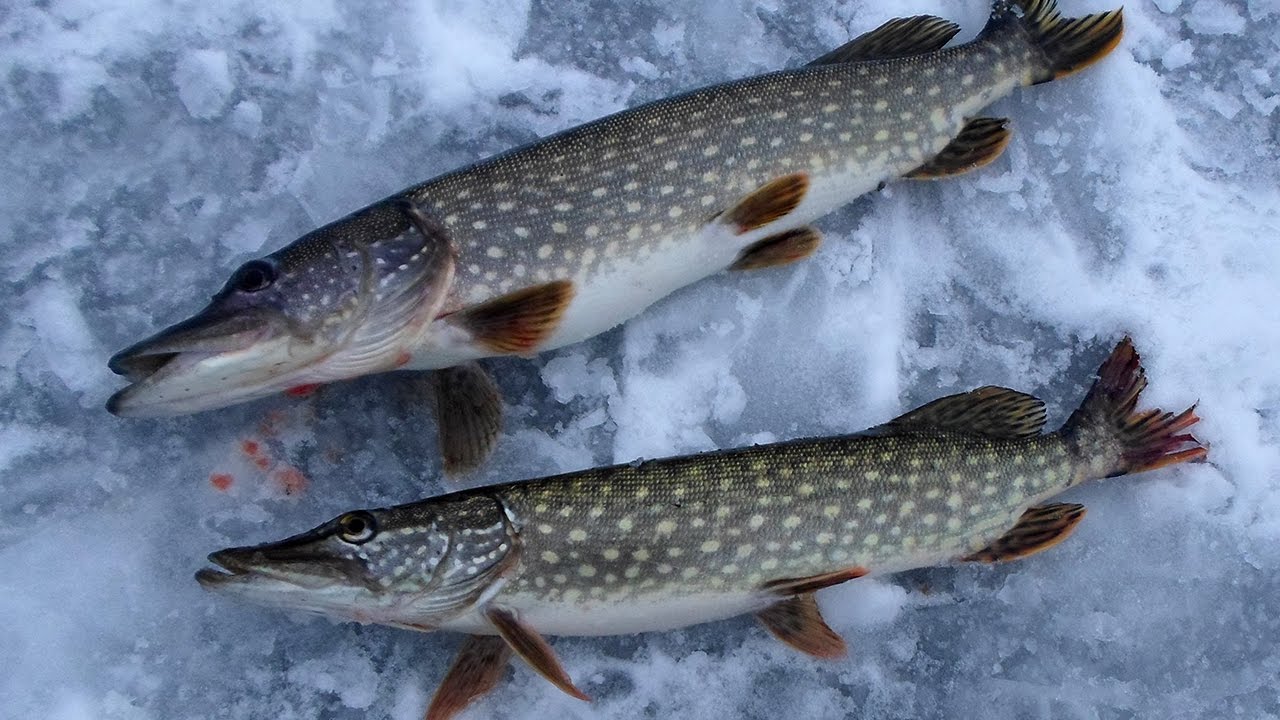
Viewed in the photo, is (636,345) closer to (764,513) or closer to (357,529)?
(764,513)

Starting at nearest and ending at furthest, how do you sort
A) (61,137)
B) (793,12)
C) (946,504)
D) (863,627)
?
(946,504), (863,627), (61,137), (793,12)

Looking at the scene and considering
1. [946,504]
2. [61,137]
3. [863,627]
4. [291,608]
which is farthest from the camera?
[61,137]

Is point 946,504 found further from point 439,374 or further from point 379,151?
point 379,151

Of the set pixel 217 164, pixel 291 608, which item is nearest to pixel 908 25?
pixel 217 164

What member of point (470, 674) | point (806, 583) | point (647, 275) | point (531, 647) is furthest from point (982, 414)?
point (470, 674)

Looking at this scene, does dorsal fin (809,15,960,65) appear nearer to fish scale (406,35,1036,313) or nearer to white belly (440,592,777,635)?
fish scale (406,35,1036,313)

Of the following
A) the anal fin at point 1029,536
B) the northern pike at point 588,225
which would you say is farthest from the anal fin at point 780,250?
the anal fin at point 1029,536
